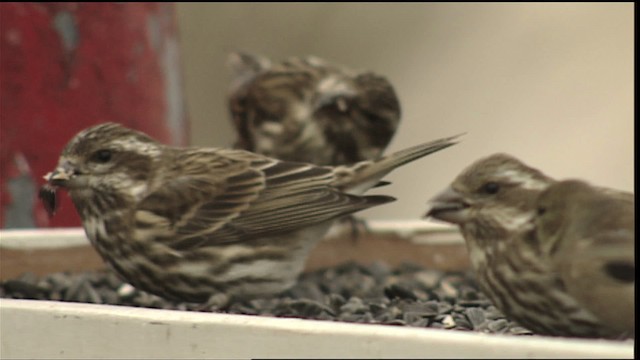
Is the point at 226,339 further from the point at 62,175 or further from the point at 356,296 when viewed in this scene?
the point at 356,296

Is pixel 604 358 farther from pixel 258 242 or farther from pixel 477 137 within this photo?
pixel 477 137

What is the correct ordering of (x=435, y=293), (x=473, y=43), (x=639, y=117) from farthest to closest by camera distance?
(x=473, y=43) < (x=435, y=293) < (x=639, y=117)

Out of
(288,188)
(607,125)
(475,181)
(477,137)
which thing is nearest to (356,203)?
(288,188)

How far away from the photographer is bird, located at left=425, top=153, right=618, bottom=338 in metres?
2.21

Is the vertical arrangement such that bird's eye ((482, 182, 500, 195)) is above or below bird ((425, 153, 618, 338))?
above

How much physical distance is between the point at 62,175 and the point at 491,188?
1.06 meters

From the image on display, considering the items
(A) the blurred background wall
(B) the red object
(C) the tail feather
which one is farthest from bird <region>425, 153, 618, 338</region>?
(A) the blurred background wall

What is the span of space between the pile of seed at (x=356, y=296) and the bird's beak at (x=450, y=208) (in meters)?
0.28

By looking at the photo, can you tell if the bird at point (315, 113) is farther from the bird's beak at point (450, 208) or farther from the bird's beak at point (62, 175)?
the bird's beak at point (450, 208)

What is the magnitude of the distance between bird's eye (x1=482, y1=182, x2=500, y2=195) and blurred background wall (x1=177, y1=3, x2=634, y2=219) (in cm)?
381

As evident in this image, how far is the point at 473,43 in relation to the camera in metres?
6.75

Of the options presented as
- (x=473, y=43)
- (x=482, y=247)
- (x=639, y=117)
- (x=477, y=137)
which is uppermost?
(x=639, y=117)

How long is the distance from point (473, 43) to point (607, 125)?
42.2 inches

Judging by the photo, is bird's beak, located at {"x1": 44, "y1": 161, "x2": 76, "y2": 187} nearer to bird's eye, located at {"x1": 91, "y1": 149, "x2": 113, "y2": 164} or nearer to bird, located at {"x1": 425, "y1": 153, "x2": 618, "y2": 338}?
bird's eye, located at {"x1": 91, "y1": 149, "x2": 113, "y2": 164}
